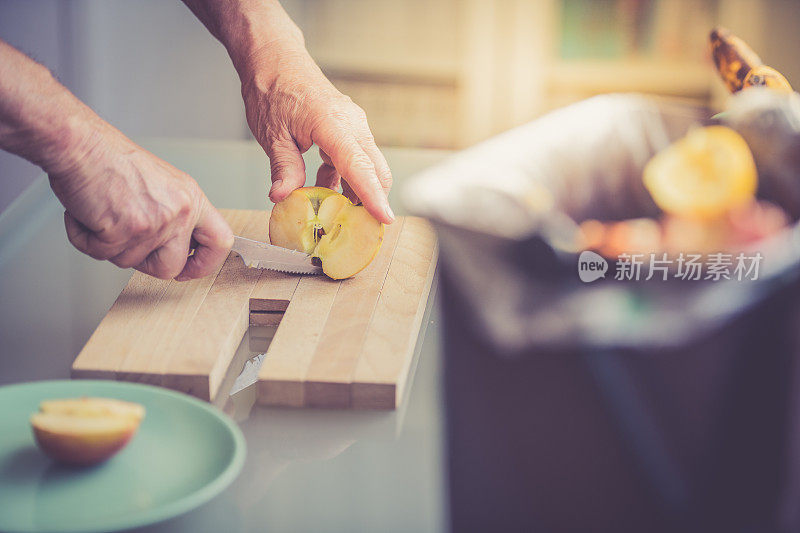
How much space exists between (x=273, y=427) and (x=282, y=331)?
13 centimetres

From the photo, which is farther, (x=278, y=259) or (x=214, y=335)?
(x=278, y=259)

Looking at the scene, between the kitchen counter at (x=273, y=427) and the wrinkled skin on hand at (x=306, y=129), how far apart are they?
153mm

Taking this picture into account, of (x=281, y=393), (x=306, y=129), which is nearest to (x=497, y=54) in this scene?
(x=306, y=129)

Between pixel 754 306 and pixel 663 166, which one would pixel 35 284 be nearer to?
pixel 754 306

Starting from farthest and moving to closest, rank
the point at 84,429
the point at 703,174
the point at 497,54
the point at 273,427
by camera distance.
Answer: the point at 497,54, the point at 703,174, the point at 273,427, the point at 84,429

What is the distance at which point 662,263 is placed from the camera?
1.05 metres

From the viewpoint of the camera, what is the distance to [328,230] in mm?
817

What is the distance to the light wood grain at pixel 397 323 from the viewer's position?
61cm

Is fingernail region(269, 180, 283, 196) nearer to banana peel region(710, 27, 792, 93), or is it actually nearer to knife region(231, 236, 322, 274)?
knife region(231, 236, 322, 274)

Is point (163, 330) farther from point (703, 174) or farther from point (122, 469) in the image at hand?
point (703, 174)

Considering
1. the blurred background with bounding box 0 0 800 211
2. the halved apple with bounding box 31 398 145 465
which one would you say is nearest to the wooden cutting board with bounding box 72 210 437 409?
the halved apple with bounding box 31 398 145 465

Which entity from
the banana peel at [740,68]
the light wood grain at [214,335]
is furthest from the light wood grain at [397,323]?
the banana peel at [740,68]

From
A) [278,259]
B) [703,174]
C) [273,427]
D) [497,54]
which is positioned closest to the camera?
[273,427]

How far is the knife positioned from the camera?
0.77 m
